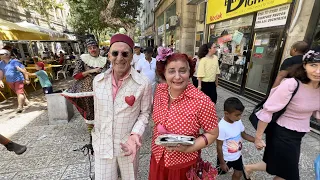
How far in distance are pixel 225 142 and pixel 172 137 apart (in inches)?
45.3

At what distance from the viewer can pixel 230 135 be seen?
191 cm

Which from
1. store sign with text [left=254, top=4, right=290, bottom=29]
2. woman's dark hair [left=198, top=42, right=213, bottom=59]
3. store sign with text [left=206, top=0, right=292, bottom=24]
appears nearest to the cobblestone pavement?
woman's dark hair [left=198, top=42, right=213, bottom=59]

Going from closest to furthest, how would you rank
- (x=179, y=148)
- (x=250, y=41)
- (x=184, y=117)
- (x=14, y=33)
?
(x=179, y=148)
(x=184, y=117)
(x=250, y=41)
(x=14, y=33)

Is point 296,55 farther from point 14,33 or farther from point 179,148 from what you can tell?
point 14,33

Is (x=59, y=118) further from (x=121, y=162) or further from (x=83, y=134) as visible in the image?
(x=121, y=162)

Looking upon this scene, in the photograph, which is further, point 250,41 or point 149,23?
point 149,23

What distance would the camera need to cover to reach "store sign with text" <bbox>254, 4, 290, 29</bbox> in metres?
4.56

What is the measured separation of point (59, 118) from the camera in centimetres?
427

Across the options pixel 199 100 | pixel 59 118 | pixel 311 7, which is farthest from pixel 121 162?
pixel 311 7

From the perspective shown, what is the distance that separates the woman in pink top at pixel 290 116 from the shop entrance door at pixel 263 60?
389 cm

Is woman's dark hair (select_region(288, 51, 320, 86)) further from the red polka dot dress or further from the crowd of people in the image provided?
the red polka dot dress

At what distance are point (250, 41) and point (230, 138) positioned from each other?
4.94 meters

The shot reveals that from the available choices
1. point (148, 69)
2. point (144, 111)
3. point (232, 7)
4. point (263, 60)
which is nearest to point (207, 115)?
point (144, 111)

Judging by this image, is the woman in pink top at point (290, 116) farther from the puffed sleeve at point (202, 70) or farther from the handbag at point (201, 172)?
the puffed sleeve at point (202, 70)
